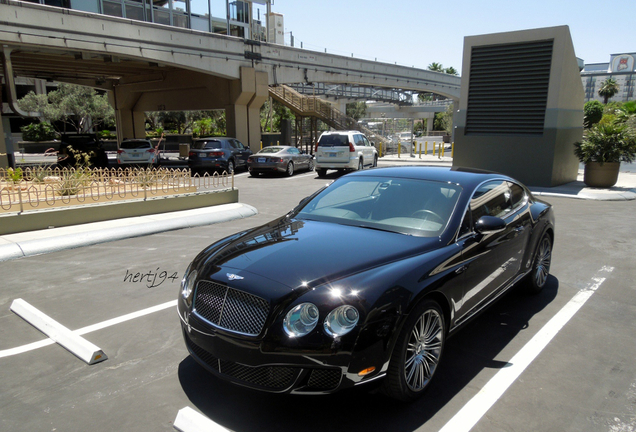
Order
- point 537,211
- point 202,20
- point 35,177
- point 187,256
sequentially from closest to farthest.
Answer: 1. point 537,211
2. point 187,256
3. point 35,177
4. point 202,20

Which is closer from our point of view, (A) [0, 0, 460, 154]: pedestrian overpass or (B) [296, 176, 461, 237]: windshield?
(B) [296, 176, 461, 237]: windshield

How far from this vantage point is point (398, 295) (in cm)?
312

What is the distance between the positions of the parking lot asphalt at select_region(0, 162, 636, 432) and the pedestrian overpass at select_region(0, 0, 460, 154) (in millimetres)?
13876

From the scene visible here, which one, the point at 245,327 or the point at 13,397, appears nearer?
the point at 245,327

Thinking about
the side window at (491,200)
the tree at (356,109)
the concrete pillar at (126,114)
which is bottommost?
the side window at (491,200)

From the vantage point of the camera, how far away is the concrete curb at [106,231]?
7258 millimetres

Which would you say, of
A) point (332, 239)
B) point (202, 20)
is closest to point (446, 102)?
point (202, 20)

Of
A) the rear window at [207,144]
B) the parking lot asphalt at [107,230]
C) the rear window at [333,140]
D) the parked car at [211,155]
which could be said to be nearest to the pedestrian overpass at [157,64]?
the rear window at [207,144]

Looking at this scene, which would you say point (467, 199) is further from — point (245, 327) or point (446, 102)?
point (446, 102)

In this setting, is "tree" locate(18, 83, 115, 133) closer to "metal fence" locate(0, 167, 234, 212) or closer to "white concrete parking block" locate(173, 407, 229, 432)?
"metal fence" locate(0, 167, 234, 212)

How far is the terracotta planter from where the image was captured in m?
15.3

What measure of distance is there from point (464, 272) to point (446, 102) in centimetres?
6823

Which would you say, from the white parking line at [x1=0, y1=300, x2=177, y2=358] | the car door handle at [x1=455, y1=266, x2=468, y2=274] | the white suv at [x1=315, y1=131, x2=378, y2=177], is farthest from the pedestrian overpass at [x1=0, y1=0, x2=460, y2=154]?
the car door handle at [x1=455, y1=266, x2=468, y2=274]

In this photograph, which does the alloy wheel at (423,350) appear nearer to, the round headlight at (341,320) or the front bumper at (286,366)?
the front bumper at (286,366)
